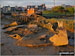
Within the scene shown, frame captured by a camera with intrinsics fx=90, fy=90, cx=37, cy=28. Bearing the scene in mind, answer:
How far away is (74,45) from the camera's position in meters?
4.04

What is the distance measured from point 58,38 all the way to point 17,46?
192 cm

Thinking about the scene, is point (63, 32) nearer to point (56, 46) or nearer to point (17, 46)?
point (56, 46)

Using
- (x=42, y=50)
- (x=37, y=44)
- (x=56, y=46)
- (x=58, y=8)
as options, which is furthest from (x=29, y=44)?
(x=58, y=8)

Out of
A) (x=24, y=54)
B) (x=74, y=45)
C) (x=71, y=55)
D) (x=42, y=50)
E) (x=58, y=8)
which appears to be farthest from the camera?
(x=58, y=8)

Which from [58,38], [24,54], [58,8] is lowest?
[24,54]

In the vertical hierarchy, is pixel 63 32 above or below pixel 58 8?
below

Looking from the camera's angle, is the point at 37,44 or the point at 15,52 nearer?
the point at 15,52

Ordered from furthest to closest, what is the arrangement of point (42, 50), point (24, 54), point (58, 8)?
point (58, 8)
point (42, 50)
point (24, 54)

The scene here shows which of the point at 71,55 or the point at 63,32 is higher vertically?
the point at 63,32

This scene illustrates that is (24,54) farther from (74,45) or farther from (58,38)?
(74,45)

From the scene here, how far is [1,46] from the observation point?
4.13 metres

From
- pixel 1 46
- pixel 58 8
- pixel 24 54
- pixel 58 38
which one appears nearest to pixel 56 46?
pixel 58 38

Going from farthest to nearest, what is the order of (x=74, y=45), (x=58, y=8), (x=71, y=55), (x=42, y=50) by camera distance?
Answer: (x=58, y=8), (x=74, y=45), (x=42, y=50), (x=71, y=55)

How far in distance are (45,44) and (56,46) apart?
0.50 metres
